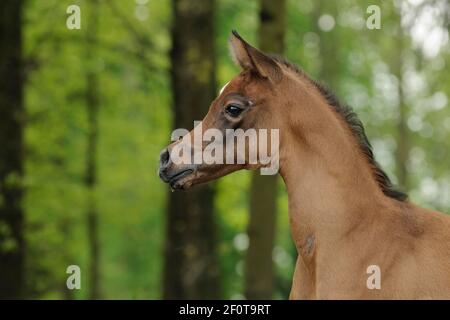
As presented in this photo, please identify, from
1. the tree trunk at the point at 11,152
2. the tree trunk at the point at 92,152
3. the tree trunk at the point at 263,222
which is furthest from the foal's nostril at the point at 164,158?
the tree trunk at the point at 92,152

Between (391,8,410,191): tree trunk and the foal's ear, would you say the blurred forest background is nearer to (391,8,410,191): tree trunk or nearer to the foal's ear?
(391,8,410,191): tree trunk

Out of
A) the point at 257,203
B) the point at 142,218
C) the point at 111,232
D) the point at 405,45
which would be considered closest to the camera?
the point at 257,203

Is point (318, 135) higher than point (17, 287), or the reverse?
point (318, 135)

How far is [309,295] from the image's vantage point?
5.68 meters

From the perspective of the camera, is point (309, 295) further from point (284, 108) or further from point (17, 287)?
point (17, 287)

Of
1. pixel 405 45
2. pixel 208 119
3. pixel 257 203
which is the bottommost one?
pixel 257 203

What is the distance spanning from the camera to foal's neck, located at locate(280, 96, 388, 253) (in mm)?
5582

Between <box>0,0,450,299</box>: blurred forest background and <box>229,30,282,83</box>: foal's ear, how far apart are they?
6346mm

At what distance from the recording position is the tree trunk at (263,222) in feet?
41.2

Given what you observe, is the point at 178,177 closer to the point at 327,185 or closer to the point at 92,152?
the point at 327,185

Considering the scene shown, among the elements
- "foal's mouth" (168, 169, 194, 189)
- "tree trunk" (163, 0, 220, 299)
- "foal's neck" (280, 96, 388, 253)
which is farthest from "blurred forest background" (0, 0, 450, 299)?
"foal's neck" (280, 96, 388, 253)

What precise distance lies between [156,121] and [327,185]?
667 inches

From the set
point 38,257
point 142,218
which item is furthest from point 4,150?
point 142,218

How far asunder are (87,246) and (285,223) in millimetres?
6714
